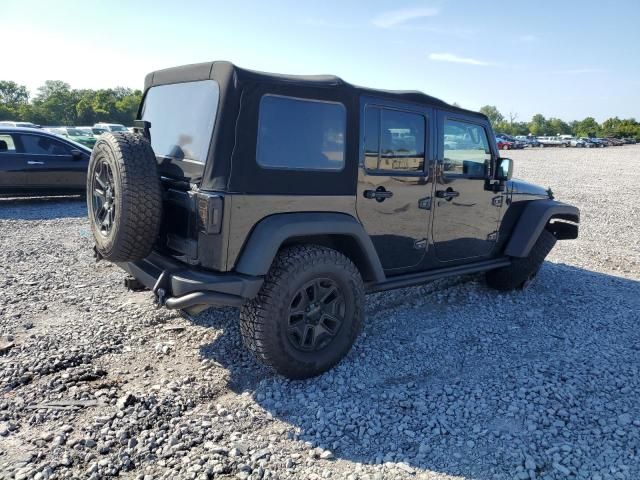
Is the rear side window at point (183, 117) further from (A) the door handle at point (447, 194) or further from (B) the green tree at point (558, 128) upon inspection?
(B) the green tree at point (558, 128)

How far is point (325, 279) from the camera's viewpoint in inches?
134

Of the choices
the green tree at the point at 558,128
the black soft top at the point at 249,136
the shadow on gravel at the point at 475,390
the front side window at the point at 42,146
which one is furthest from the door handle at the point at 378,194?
the green tree at the point at 558,128

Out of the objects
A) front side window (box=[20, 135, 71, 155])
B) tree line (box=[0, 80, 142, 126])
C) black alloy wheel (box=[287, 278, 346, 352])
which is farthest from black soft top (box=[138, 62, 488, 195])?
tree line (box=[0, 80, 142, 126])

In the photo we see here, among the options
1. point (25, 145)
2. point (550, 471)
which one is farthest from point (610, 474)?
point (25, 145)

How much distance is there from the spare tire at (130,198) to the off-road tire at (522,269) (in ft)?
12.0

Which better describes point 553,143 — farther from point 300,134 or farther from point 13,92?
point 13,92

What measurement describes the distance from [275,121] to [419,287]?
2933 millimetres

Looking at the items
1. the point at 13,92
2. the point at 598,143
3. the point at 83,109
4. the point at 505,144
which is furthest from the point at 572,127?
the point at 13,92

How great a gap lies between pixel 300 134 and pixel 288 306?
1151 mm

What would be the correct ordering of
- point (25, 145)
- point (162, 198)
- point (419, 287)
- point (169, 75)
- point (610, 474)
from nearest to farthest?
point (610, 474), point (162, 198), point (169, 75), point (419, 287), point (25, 145)

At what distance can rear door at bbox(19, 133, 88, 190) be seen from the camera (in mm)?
9227

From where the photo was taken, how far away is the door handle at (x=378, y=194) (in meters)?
3.69

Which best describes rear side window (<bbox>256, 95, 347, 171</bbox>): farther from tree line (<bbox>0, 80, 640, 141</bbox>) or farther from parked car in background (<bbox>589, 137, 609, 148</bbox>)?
parked car in background (<bbox>589, 137, 609, 148</bbox>)

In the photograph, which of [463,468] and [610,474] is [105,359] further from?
[610,474]
